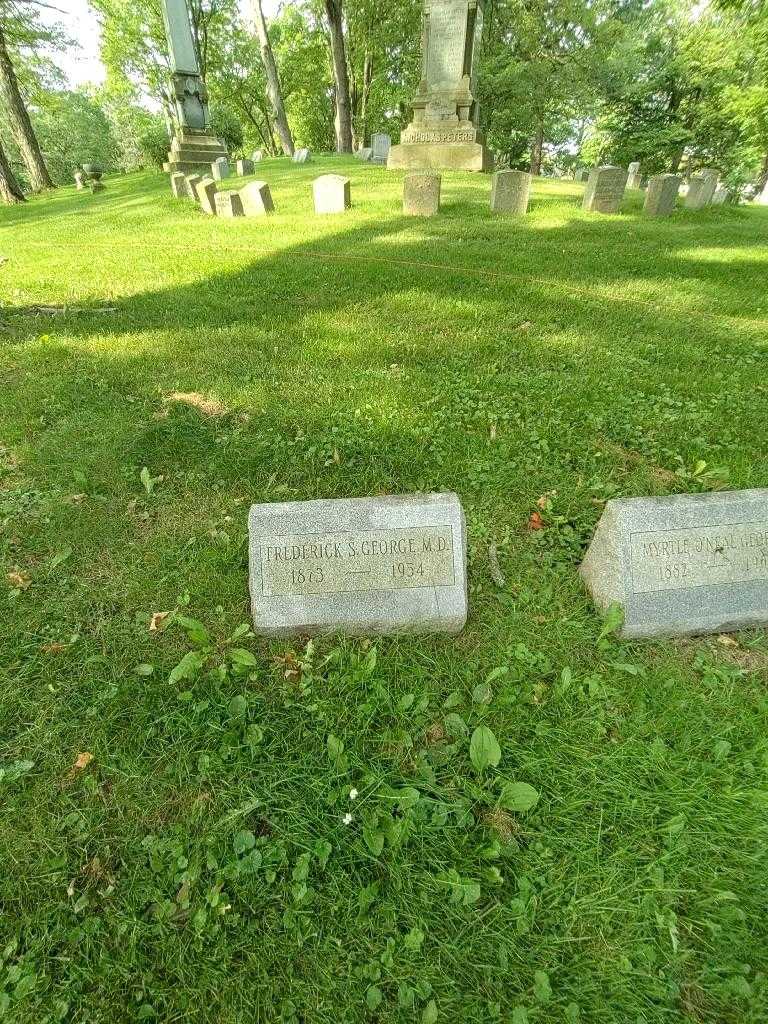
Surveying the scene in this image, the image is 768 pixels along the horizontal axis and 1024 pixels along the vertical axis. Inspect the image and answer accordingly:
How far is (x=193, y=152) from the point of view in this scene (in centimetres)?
1664

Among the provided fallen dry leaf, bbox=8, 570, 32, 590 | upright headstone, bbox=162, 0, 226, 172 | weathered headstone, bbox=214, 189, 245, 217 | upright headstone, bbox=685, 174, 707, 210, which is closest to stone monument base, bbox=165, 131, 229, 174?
upright headstone, bbox=162, 0, 226, 172

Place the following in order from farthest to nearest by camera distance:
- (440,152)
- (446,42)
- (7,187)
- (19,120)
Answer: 1. (19,120)
2. (7,187)
3. (440,152)
4. (446,42)

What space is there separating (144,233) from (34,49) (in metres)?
21.2

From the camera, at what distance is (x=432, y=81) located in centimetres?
1556

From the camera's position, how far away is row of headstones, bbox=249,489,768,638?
250 centimetres

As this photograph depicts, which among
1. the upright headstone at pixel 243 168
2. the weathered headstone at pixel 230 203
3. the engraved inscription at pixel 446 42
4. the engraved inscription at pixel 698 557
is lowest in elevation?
the engraved inscription at pixel 698 557

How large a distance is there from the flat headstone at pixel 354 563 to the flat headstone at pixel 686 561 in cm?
81

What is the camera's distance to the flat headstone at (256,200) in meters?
10.9

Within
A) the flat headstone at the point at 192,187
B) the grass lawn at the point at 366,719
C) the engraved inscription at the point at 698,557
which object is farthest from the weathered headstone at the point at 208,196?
the engraved inscription at the point at 698,557

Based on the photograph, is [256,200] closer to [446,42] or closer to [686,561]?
[446,42]

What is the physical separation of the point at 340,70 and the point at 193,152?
10.9 metres

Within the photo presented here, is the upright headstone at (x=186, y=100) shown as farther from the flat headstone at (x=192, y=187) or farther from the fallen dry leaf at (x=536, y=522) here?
the fallen dry leaf at (x=536, y=522)

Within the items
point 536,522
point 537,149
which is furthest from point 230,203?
point 537,149

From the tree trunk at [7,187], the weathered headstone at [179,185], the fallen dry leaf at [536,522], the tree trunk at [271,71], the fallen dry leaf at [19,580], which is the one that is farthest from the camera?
the tree trunk at [271,71]
